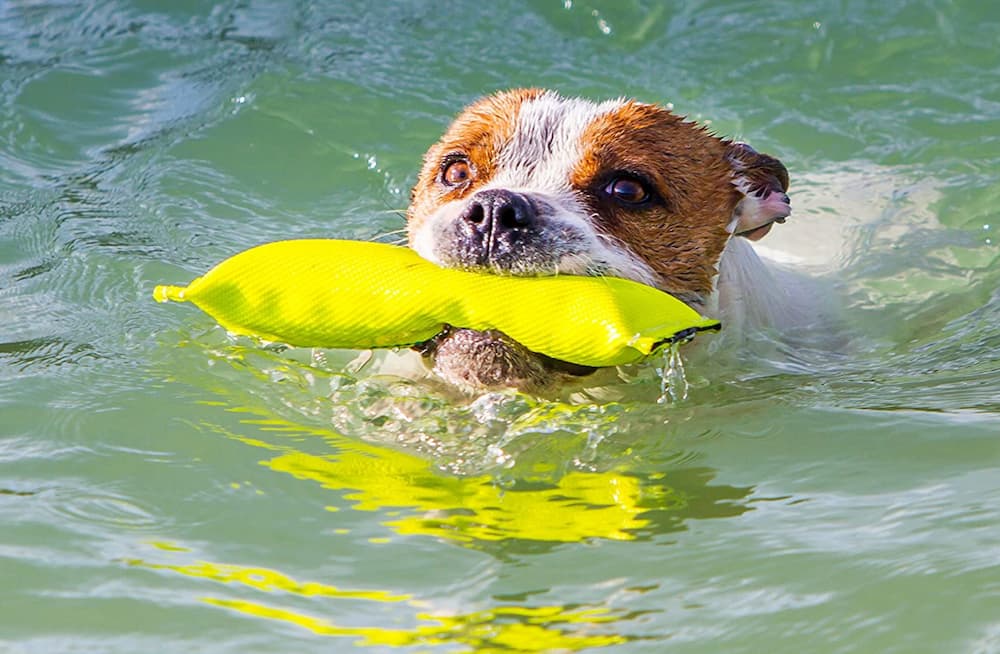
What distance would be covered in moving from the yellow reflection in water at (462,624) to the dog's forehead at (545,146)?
174cm

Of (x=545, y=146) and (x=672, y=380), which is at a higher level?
(x=545, y=146)

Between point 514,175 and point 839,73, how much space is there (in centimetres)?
430

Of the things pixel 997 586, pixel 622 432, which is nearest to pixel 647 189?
pixel 622 432

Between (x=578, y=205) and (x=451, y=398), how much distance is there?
2.36ft

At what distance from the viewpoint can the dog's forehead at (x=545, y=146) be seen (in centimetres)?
442

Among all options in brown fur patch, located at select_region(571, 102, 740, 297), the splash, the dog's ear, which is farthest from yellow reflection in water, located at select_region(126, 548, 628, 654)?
the dog's ear

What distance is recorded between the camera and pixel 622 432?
4.14 metres

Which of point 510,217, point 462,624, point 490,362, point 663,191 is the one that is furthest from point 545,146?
point 462,624

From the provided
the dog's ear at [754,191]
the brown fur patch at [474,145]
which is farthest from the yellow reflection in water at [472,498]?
the dog's ear at [754,191]

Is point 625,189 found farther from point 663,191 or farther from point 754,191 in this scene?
point 754,191

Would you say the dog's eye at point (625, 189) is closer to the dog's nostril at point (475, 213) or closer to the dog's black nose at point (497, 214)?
the dog's black nose at point (497, 214)

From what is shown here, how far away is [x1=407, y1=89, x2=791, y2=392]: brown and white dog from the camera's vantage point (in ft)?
13.1

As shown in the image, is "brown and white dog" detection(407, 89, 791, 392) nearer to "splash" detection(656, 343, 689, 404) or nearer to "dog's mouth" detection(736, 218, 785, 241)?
"dog's mouth" detection(736, 218, 785, 241)

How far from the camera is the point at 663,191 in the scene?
4.48 metres
